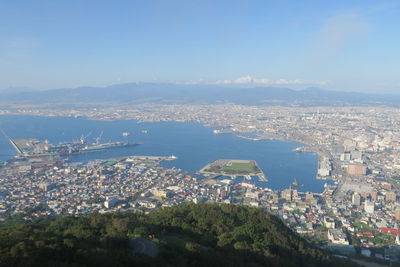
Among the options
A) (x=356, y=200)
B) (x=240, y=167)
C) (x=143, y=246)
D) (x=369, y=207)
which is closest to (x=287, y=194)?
(x=356, y=200)

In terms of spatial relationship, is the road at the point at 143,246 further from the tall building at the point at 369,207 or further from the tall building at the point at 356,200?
the tall building at the point at 356,200

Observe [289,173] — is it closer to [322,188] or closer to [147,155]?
[322,188]

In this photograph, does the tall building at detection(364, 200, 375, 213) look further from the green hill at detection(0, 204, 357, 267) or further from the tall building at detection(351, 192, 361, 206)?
the green hill at detection(0, 204, 357, 267)

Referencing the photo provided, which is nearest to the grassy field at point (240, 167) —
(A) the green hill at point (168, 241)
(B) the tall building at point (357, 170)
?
(B) the tall building at point (357, 170)

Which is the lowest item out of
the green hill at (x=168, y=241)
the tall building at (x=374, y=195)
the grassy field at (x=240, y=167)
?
the tall building at (x=374, y=195)

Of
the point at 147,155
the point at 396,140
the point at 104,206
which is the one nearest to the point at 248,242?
the point at 104,206

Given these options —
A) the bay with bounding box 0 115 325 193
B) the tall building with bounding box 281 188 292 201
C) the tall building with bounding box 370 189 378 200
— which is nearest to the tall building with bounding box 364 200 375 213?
the tall building with bounding box 370 189 378 200

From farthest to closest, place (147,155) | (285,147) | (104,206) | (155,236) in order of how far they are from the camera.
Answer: (285,147) < (147,155) < (104,206) < (155,236)

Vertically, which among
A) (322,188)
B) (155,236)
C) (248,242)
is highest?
(155,236)
